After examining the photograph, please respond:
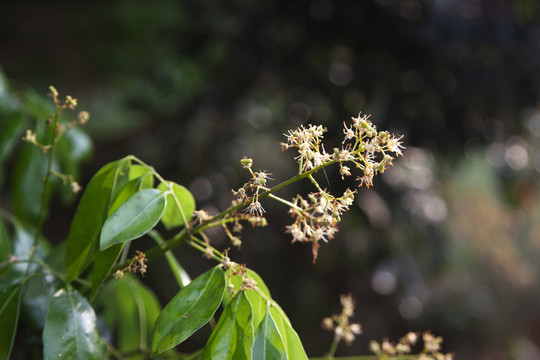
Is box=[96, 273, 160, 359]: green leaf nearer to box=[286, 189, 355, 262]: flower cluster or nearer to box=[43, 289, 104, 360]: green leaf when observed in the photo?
box=[43, 289, 104, 360]: green leaf

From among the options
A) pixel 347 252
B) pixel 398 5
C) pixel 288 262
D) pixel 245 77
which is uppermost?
pixel 398 5

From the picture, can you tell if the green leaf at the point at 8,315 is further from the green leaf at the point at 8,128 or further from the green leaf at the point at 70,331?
the green leaf at the point at 8,128

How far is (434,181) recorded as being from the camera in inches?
84.5

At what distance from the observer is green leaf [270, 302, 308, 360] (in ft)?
1.63

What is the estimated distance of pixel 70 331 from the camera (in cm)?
51

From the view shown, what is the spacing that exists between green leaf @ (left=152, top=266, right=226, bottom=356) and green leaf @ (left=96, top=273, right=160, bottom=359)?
32 centimetres

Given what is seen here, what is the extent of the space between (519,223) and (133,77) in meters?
2.67

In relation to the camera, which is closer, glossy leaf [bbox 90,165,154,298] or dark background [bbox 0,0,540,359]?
glossy leaf [bbox 90,165,154,298]

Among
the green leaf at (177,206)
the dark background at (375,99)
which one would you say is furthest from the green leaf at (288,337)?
the dark background at (375,99)

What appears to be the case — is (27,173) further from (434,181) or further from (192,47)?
(434,181)

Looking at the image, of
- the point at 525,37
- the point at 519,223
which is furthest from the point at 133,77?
the point at 519,223

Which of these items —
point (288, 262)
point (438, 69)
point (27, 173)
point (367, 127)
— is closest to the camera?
point (367, 127)

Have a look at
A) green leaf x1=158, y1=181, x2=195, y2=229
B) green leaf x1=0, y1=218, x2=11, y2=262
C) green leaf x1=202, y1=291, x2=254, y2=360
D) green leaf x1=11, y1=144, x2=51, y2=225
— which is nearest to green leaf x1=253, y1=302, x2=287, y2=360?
green leaf x1=202, y1=291, x2=254, y2=360

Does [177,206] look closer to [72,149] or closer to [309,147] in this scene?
[309,147]
